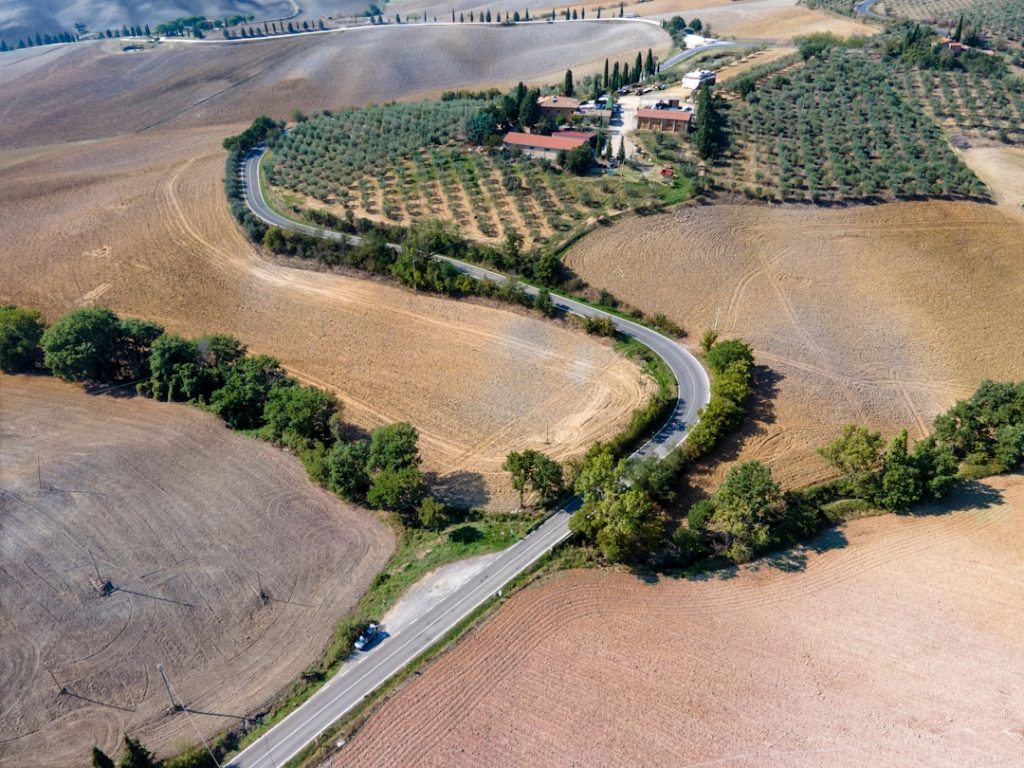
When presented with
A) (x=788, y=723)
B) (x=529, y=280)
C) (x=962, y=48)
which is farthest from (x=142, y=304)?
(x=962, y=48)

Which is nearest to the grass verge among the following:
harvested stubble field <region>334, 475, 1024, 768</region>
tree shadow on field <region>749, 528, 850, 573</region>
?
harvested stubble field <region>334, 475, 1024, 768</region>

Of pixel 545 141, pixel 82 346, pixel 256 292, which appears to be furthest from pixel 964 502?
pixel 82 346

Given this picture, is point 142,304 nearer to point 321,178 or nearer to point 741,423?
point 321,178

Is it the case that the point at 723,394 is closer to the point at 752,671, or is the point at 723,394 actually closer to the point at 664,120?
the point at 752,671

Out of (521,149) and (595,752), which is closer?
(595,752)

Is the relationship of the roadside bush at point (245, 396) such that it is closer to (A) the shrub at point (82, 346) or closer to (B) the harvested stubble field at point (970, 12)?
(A) the shrub at point (82, 346)

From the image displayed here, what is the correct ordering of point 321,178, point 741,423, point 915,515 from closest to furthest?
point 915,515 < point 741,423 < point 321,178

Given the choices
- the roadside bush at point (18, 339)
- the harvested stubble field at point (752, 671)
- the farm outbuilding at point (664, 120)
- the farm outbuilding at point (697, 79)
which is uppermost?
the farm outbuilding at point (697, 79)

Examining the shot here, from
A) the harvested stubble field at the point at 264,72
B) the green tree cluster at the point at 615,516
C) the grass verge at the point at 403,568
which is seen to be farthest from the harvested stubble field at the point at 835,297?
the harvested stubble field at the point at 264,72
